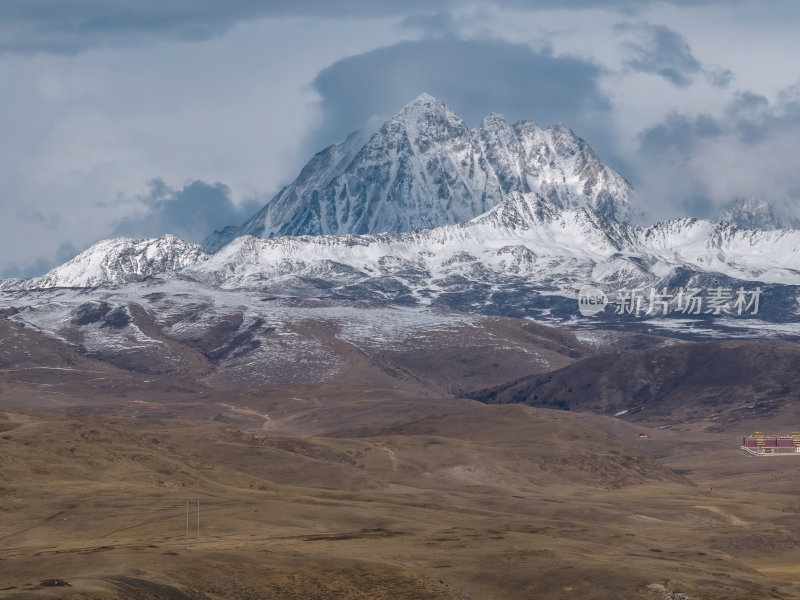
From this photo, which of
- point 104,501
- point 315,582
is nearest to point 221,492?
point 104,501

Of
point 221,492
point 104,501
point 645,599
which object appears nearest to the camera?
point 645,599

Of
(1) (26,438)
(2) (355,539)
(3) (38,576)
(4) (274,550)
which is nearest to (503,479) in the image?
(1) (26,438)

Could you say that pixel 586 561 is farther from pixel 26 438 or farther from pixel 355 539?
pixel 26 438

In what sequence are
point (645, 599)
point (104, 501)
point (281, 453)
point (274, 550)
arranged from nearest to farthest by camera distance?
point (645, 599) → point (274, 550) → point (104, 501) → point (281, 453)

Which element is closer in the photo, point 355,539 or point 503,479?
point 355,539

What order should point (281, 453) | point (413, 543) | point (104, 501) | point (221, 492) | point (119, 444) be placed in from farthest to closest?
point (281, 453), point (119, 444), point (221, 492), point (104, 501), point (413, 543)

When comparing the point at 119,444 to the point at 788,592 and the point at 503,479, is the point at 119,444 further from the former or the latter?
the point at 788,592

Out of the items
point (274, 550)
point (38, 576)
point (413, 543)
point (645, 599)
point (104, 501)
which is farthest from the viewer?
point (104, 501)

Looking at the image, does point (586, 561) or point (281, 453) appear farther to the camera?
point (281, 453)
